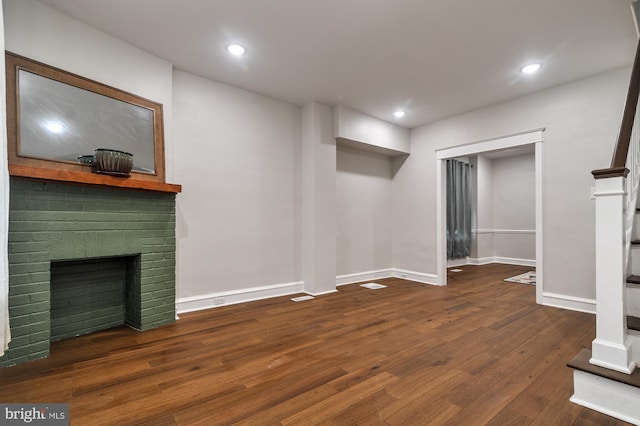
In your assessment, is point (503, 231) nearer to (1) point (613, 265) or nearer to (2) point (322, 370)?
(1) point (613, 265)

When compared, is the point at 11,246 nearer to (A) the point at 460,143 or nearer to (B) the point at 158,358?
(B) the point at 158,358

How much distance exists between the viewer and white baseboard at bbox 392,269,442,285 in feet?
15.8

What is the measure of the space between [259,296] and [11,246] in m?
2.39

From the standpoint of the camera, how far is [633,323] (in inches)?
65.4

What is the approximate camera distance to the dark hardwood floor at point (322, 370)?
5.08 ft

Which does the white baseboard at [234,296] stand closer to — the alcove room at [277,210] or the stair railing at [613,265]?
the alcove room at [277,210]

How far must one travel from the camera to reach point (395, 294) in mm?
4117

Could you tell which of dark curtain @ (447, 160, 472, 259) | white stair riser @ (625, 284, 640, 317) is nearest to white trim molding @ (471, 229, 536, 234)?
dark curtain @ (447, 160, 472, 259)

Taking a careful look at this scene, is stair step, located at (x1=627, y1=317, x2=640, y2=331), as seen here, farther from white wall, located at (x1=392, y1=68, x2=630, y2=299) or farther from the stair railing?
white wall, located at (x1=392, y1=68, x2=630, y2=299)

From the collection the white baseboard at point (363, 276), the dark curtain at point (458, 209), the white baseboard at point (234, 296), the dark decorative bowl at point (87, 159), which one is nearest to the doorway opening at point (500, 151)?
the white baseboard at point (363, 276)

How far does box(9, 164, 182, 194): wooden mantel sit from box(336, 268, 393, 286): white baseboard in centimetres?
283

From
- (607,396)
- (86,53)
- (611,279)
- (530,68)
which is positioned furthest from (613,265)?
(86,53)

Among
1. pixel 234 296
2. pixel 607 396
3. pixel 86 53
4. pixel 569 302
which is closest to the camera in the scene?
pixel 607 396

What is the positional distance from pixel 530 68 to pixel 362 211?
2.87m
